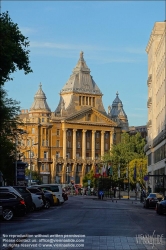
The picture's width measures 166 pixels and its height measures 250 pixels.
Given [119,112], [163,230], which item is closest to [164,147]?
[163,230]

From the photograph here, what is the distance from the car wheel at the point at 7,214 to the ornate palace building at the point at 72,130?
132950 mm

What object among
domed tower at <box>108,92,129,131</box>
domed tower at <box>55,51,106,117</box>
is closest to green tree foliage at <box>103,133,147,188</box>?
domed tower at <box>55,51,106,117</box>

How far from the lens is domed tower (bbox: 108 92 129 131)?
631 feet

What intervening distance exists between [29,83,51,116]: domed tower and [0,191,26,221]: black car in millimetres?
139538

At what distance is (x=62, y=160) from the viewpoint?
575 ft

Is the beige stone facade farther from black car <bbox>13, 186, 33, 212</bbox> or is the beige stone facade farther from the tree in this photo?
the tree

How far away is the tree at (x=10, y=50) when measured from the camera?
2056cm

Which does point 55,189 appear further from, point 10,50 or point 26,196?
point 10,50

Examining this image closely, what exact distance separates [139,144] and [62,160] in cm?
3173

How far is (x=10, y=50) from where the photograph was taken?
2227 centimetres

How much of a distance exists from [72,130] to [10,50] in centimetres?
15678

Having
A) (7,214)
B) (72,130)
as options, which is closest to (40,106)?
(72,130)

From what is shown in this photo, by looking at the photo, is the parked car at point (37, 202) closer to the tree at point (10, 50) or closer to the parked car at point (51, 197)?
the parked car at point (51, 197)

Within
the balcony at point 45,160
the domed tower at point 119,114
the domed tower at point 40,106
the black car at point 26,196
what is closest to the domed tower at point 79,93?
the domed tower at point 40,106
